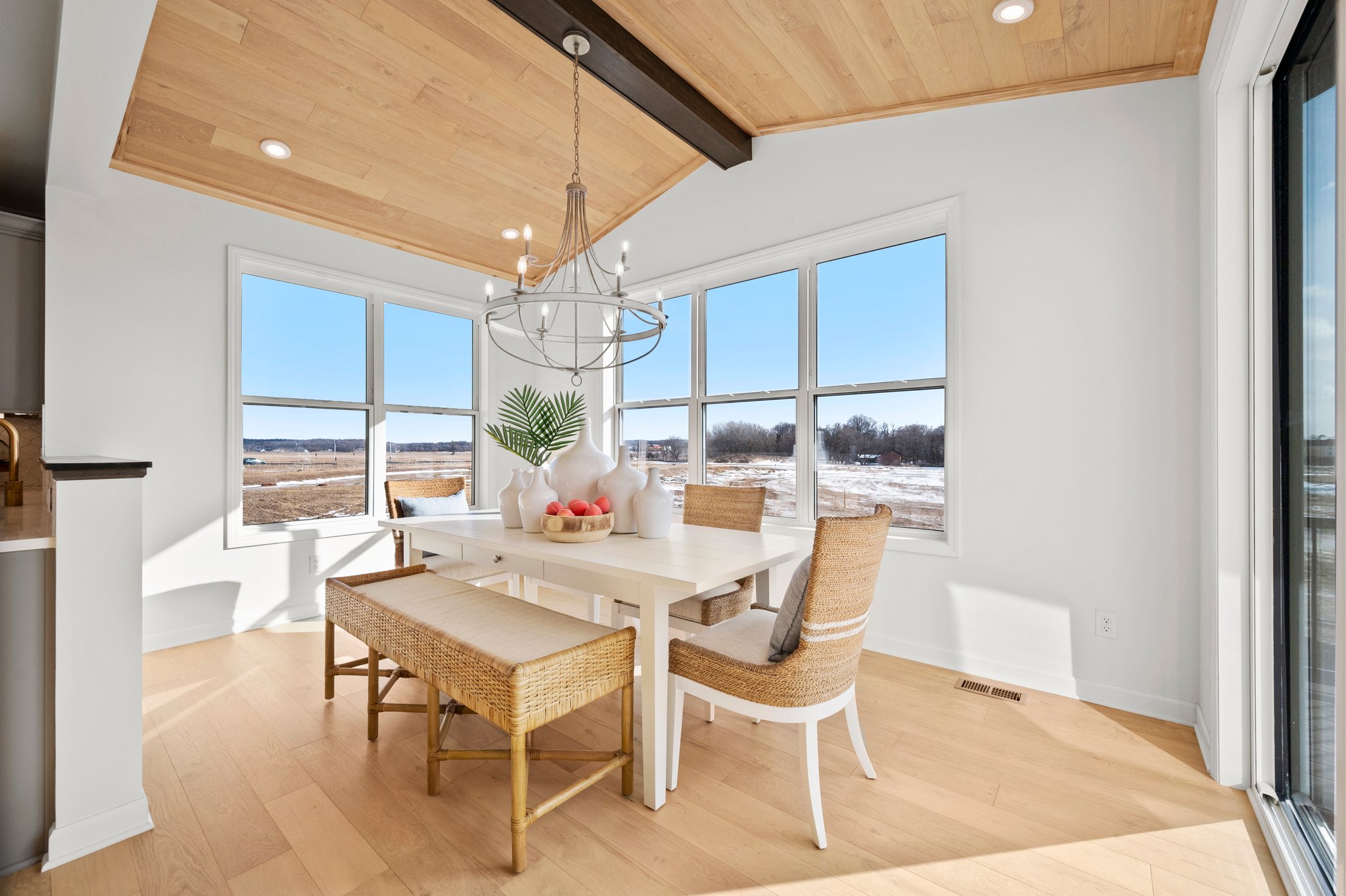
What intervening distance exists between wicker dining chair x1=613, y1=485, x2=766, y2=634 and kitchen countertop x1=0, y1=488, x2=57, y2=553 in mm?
1663

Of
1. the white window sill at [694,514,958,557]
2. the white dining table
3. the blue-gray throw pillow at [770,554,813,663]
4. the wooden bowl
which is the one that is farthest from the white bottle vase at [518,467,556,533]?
the white window sill at [694,514,958,557]

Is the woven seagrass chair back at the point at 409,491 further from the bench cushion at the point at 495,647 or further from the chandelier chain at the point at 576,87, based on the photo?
the chandelier chain at the point at 576,87

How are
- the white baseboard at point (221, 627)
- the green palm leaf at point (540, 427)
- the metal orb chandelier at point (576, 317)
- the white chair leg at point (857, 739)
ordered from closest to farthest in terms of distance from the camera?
1. the white chair leg at point (857, 739)
2. the metal orb chandelier at point (576, 317)
3. the white baseboard at point (221, 627)
4. the green palm leaf at point (540, 427)

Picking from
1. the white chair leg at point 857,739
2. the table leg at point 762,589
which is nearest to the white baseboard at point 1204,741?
the white chair leg at point 857,739

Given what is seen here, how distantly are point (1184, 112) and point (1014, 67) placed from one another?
66 centimetres

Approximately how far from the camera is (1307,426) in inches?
58.9

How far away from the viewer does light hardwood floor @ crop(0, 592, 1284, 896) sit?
1.45 m

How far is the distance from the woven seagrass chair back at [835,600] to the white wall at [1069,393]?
1335 millimetres

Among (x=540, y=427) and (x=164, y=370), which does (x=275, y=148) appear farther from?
(x=540, y=427)

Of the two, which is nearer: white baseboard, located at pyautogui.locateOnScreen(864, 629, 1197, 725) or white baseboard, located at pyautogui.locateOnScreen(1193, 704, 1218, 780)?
white baseboard, located at pyautogui.locateOnScreen(1193, 704, 1218, 780)

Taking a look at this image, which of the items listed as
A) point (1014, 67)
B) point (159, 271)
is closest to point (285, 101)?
point (159, 271)

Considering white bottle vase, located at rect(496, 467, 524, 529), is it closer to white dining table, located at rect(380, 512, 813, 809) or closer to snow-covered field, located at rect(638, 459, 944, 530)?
white dining table, located at rect(380, 512, 813, 809)

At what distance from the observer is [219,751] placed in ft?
6.73

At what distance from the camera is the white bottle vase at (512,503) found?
8.09 ft
